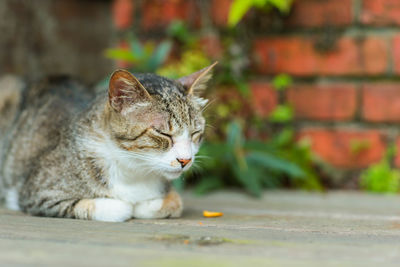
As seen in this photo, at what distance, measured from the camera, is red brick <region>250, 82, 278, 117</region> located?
7.54ft

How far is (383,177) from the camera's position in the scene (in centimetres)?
220

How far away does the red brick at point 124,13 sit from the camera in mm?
2354

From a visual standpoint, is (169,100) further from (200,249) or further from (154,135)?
(200,249)

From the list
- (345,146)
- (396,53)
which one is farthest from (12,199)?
(396,53)

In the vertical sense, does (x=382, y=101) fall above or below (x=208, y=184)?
above

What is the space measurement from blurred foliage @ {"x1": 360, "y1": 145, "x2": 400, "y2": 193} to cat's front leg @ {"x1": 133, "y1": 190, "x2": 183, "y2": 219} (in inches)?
40.4

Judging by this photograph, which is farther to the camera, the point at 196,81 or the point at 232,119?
the point at 232,119

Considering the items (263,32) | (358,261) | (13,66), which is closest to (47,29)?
(13,66)

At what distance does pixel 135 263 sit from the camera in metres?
0.90

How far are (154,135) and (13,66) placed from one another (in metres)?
1.25

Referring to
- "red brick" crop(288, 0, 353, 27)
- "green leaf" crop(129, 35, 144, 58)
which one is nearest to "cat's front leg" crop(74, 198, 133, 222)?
"green leaf" crop(129, 35, 144, 58)

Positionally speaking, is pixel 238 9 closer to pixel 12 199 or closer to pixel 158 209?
pixel 158 209

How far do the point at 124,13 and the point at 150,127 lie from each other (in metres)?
1.04

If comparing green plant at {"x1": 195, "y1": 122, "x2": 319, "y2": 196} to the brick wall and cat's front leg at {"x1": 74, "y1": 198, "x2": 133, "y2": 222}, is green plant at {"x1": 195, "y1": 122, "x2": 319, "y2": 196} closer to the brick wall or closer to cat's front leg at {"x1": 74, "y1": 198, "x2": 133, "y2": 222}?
the brick wall
